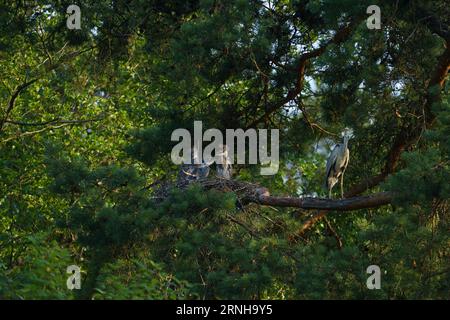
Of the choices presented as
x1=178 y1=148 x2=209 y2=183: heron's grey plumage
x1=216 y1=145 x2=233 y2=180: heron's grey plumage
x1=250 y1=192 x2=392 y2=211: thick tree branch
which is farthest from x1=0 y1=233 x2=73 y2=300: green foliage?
x1=216 y1=145 x2=233 y2=180: heron's grey plumage

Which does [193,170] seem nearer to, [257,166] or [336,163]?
[336,163]

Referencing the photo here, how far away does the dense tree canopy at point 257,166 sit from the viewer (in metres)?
9.77

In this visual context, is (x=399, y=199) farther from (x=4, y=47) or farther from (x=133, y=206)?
(x=4, y=47)

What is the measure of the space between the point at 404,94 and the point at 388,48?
685mm

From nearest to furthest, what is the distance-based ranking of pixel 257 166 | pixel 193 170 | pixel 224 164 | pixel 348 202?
pixel 348 202 → pixel 193 170 → pixel 224 164 → pixel 257 166

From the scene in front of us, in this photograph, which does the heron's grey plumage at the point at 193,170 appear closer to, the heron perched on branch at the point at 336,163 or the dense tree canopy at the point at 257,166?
the dense tree canopy at the point at 257,166

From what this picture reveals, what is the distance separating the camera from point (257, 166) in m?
14.8

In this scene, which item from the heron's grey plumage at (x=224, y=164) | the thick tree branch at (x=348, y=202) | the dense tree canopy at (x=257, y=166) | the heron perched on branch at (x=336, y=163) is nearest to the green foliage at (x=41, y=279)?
the dense tree canopy at (x=257, y=166)

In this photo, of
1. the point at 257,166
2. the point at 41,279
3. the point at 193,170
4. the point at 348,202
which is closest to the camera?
the point at 41,279

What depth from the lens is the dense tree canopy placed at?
9773mm

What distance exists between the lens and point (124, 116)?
19297 mm

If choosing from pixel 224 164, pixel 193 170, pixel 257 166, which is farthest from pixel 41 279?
pixel 257 166
